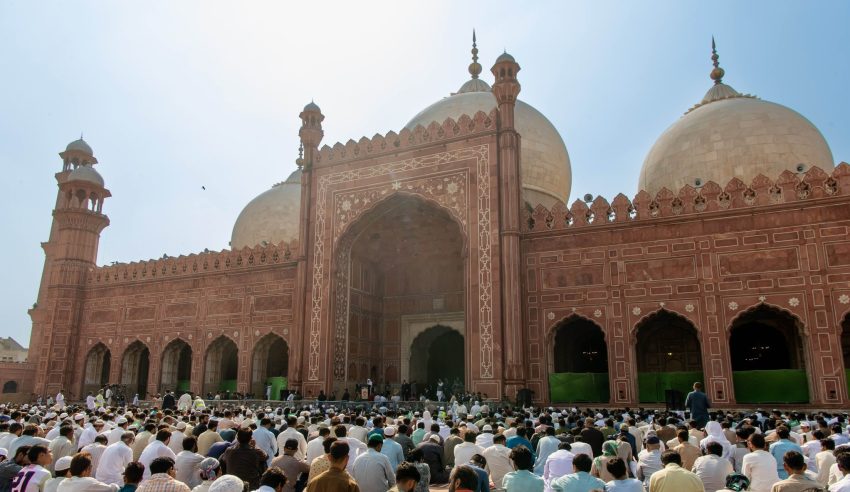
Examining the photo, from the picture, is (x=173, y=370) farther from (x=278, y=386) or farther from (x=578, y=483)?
(x=578, y=483)

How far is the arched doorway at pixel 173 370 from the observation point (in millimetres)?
22784

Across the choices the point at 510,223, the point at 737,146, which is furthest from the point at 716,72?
the point at 510,223

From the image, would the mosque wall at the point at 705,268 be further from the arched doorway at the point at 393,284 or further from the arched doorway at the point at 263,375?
the arched doorway at the point at 263,375

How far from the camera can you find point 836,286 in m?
14.3

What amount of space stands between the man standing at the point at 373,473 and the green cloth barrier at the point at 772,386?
41.5ft

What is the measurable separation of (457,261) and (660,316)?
21.0 ft

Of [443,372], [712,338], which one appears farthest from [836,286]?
[443,372]

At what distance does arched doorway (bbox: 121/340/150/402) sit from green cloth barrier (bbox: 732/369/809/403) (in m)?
19.3

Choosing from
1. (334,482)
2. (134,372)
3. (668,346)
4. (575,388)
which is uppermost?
(668,346)

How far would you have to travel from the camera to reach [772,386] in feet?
49.2

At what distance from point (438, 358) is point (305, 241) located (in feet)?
20.0

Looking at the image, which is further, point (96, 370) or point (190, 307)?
point (96, 370)

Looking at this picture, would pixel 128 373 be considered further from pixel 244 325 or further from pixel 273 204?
pixel 273 204

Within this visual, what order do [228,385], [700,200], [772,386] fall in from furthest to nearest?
[228,385] → [700,200] → [772,386]
